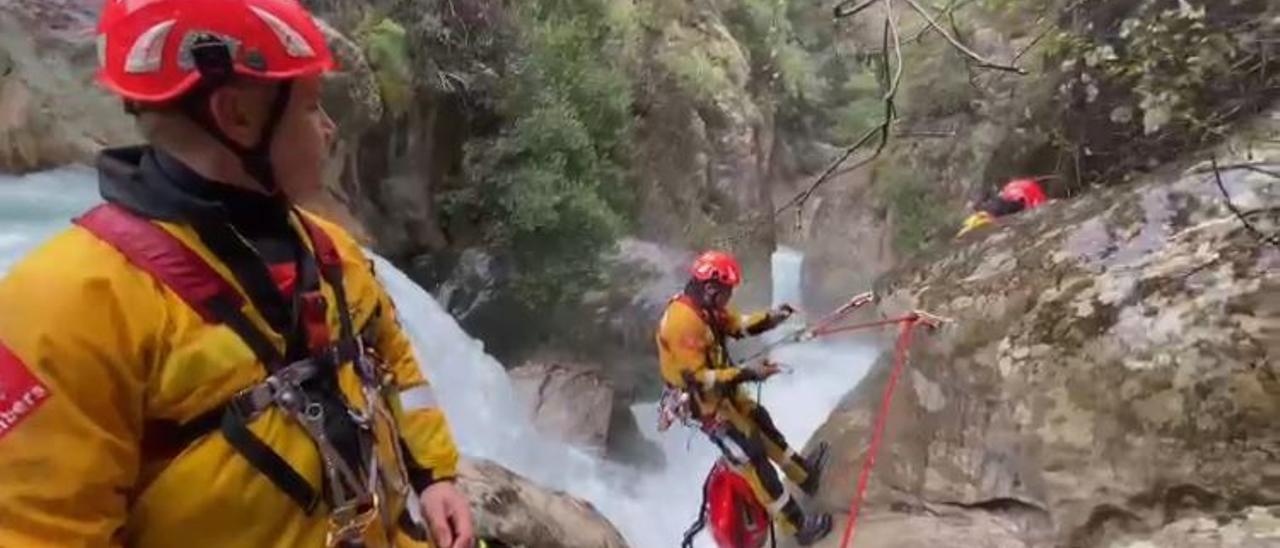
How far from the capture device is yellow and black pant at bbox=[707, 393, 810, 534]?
6.02m

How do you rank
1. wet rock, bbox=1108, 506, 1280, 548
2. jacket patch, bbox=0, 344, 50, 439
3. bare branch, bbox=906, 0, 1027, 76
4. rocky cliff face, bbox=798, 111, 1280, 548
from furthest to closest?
rocky cliff face, bbox=798, 111, 1280, 548
wet rock, bbox=1108, 506, 1280, 548
bare branch, bbox=906, 0, 1027, 76
jacket patch, bbox=0, 344, 50, 439

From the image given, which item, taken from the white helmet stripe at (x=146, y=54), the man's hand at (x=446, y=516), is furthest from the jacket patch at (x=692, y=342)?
the white helmet stripe at (x=146, y=54)

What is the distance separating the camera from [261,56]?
5.00 ft

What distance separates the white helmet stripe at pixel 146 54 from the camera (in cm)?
148

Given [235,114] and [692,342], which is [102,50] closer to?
[235,114]

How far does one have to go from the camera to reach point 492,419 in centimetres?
924

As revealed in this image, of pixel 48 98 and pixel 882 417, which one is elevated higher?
pixel 48 98

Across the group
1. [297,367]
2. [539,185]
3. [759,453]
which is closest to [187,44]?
[297,367]

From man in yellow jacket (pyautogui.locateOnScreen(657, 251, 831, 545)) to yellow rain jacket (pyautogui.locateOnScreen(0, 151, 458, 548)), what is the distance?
14.3 ft

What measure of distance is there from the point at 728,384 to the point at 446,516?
4.09 metres

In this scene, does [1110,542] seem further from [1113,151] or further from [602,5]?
[602,5]

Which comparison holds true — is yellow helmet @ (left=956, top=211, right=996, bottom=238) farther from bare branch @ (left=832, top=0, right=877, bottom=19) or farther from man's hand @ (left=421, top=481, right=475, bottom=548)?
man's hand @ (left=421, top=481, right=475, bottom=548)

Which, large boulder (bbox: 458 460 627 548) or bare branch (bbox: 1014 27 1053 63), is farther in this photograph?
large boulder (bbox: 458 460 627 548)

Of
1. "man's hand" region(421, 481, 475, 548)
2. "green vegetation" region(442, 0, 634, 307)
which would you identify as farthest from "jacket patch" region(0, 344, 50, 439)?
"green vegetation" region(442, 0, 634, 307)
